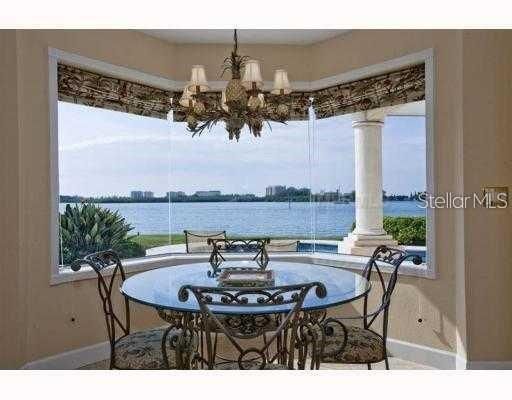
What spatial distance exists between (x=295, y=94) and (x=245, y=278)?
210 cm

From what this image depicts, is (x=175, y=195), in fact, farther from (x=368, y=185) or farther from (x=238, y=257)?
(x=368, y=185)

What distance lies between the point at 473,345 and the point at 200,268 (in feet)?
6.24

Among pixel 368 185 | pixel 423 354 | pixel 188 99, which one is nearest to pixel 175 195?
pixel 188 99

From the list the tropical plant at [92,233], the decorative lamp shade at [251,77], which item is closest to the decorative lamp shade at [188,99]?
the decorative lamp shade at [251,77]

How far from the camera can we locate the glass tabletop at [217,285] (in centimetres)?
178

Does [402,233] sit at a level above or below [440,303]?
above

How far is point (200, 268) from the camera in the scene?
9.10ft

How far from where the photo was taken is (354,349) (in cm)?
226

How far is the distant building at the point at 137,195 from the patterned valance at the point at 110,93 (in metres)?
0.70

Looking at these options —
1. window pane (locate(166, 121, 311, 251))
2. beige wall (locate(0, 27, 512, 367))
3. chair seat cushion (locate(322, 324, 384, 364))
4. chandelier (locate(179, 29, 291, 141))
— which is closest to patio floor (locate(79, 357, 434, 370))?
beige wall (locate(0, 27, 512, 367))

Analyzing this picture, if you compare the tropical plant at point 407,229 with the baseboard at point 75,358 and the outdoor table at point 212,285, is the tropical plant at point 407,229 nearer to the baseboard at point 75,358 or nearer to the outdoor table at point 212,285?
the outdoor table at point 212,285

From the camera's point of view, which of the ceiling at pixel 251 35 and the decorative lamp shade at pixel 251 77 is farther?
the ceiling at pixel 251 35
